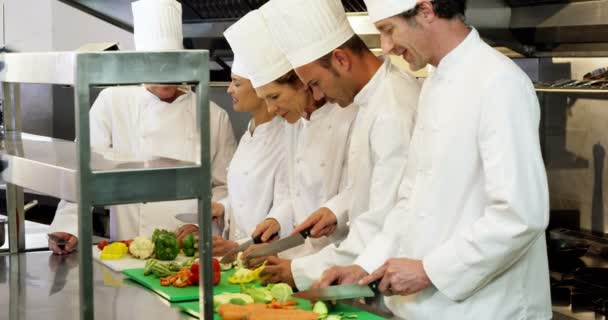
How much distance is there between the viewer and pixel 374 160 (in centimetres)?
259

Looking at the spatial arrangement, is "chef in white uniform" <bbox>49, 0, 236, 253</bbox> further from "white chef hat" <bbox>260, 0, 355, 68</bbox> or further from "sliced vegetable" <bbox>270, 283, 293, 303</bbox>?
"sliced vegetable" <bbox>270, 283, 293, 303</bbox>

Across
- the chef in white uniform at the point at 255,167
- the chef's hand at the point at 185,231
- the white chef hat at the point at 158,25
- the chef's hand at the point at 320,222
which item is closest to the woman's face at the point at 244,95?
the chef in white uniform at the point at 255,167

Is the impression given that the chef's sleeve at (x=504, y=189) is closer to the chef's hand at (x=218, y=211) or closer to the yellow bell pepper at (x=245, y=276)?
the yellow bell pepper at (x=245, y=276)

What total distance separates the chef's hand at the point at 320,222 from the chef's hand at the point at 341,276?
447 mm

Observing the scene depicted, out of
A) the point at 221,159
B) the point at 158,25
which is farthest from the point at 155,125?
the point at 158,25

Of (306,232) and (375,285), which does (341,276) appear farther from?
(306,232)

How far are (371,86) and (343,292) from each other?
2.36 feet

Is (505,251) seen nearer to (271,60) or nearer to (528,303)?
(528,303)

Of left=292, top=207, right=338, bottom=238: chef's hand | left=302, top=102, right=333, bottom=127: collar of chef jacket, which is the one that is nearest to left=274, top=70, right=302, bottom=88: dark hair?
left=302, top=102, right=333, bottom=127: collar of chef jacket

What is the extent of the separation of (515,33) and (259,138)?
1099mm

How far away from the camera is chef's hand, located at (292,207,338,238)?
2814 mm

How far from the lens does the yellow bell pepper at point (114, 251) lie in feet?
9.40

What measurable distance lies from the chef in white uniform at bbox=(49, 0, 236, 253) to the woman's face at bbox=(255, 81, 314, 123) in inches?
22.5

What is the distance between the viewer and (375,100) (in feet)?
8.52
